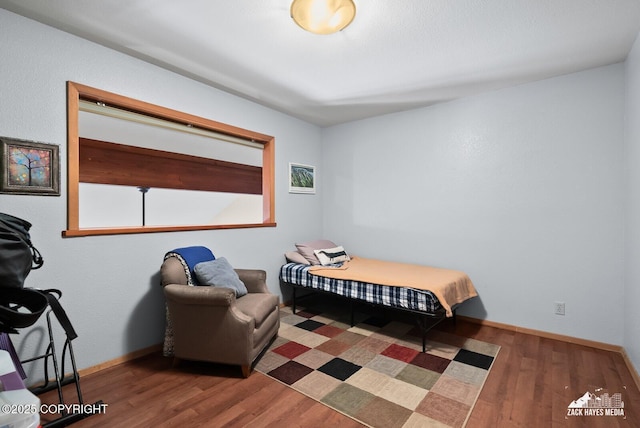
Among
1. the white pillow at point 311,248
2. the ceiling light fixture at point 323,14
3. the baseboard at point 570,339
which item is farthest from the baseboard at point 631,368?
the ceiling light fixture at point 323,14

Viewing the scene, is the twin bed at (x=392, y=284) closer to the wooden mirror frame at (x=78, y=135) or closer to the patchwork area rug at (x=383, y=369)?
the patchwork area rug at (x=383, y=369)

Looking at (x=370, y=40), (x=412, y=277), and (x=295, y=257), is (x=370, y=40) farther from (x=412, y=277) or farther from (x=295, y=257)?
(x=295, y=257)

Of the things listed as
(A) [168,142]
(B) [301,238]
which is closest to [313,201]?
(B) [301,238]

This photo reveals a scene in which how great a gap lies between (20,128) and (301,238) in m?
3.09

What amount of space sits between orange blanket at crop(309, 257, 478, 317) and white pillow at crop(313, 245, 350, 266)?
146mm

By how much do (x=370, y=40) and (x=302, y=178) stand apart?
2.32m

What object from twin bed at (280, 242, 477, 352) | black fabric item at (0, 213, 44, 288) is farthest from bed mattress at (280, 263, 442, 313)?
black fabric item at (0, 213, 44, 288)

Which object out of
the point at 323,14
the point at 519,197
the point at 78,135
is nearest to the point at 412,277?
the point at 519,197

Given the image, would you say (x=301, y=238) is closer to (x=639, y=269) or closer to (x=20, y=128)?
(x=20, y=128)

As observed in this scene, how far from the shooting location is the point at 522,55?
8.43 feet

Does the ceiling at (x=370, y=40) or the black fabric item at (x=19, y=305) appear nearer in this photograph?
the black fabric item at (x=19, y=305)

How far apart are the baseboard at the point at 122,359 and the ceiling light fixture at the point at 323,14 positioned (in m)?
2.95

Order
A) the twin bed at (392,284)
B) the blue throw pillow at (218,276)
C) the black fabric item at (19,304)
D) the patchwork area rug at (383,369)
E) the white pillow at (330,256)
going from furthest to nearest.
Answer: the white pillow at (330,256) → the twin bed at (392,284) → the blue throw pillow at (218,276) → the patchwork area rug at (383,369) → the black fabric item at (19,304)

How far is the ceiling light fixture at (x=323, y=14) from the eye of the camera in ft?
6.03
